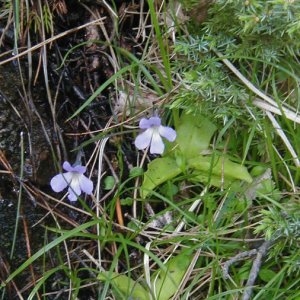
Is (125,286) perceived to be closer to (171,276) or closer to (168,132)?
(171,276)

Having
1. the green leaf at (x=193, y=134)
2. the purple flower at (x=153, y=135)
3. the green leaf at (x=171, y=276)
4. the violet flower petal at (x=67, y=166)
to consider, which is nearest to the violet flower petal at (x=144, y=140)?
the purple flower at (x=153, y=135)

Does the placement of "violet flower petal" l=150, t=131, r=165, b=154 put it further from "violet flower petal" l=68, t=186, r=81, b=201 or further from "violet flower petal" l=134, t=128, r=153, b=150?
"violet flower petal" l=68, t=186, r=81, b=201

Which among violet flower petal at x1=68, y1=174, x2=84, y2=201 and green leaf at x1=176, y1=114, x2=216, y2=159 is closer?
violet flower petal at x1=68, y1=174, x2=84, y2=201

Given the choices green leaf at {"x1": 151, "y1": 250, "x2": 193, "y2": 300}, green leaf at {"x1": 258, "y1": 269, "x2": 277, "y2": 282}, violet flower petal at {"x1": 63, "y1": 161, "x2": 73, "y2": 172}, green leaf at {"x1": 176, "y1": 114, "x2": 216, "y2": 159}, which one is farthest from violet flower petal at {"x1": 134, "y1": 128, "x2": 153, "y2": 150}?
green leaf at {"x1": 258, "y1": 269, "x2": 277, "y2": 282}

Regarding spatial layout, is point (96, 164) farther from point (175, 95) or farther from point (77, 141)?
point (175, 95)

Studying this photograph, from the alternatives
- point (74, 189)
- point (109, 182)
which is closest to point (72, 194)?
Result: point (74, 189)
